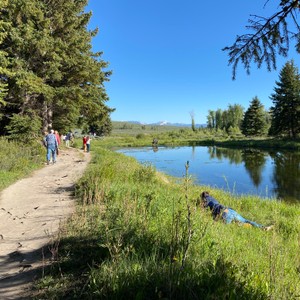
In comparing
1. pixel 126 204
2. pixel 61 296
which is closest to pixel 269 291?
pixel 61 296

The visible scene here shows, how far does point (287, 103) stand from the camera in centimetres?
4853

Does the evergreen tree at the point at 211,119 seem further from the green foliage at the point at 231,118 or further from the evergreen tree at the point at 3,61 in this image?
the evergreen tree at the point at 3,61

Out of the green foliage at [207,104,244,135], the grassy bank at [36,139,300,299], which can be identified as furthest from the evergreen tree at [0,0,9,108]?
the green foliage at [207,104,244,135]

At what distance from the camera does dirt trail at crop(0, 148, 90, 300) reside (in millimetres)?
3832

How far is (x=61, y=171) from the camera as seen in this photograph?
13898mm

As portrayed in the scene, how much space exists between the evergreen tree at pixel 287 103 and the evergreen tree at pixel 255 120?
9095 mm

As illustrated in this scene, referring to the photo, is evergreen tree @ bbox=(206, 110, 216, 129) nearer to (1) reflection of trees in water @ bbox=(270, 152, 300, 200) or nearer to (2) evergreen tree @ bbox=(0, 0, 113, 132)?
(1) reflection of trees in water @ bbox=(270, 152, 300, 200)

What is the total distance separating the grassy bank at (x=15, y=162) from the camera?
11.0 m

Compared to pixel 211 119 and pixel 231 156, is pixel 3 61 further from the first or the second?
pixel 211 119

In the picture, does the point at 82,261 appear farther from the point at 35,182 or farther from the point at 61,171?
the point at 61,171

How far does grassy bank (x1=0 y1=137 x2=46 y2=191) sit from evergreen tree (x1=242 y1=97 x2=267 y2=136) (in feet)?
170

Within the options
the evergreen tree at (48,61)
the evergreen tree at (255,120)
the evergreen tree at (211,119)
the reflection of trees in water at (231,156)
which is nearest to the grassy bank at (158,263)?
the evergreen tree at (48,61)

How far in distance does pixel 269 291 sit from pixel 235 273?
0.37 metres

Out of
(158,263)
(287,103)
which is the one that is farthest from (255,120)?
(158,263)
